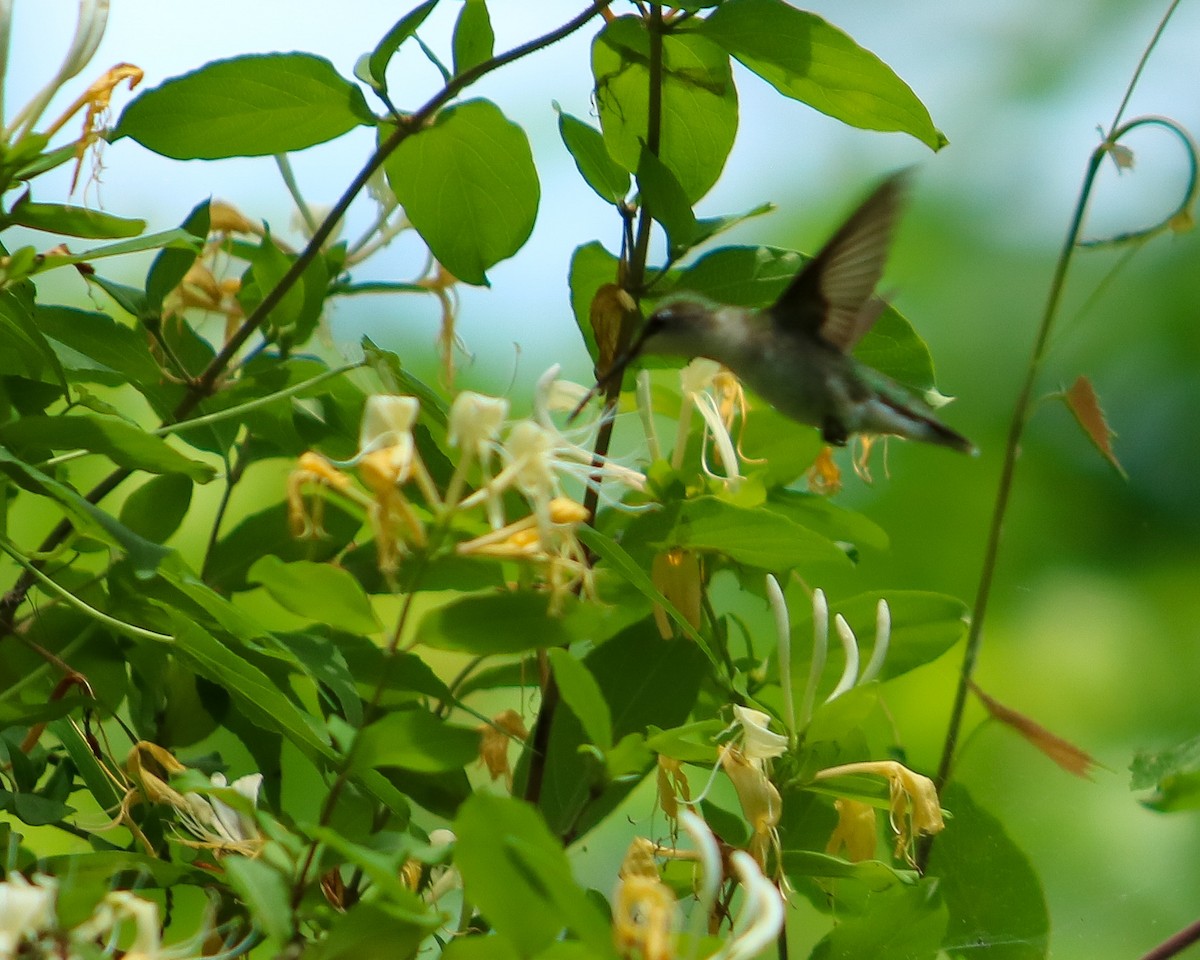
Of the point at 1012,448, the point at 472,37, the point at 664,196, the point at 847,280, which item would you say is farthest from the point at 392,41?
the point at 1012,448

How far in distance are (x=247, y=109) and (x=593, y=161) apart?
0.18 meters

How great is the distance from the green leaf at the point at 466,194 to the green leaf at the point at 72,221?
6.8 inches

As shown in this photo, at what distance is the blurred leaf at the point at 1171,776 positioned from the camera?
1.65 feet

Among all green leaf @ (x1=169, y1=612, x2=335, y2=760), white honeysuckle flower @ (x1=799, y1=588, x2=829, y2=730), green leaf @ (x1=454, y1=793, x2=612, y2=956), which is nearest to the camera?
green leaf @ (x1=454, y1=793, x2=612, y2=956)

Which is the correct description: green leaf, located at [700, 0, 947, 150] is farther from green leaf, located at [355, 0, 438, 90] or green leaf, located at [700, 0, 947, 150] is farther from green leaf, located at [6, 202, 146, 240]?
green leaf, located at [6, 202, 146, 240]

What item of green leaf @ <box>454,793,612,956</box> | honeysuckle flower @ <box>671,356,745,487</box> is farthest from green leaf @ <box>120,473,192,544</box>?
green leaf @ <box>454,793,612,956</box>

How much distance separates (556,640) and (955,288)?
141cm

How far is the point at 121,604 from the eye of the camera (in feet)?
1.74

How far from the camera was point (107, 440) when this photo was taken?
47 centimetres

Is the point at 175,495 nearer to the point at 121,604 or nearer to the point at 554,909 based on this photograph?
the point at 121,604

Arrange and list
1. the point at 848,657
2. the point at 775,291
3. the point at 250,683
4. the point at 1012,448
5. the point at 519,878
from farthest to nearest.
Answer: the point at 1012,448, the point at 775,291, the point at 848,657, the point at 250,683, the point at 519,878

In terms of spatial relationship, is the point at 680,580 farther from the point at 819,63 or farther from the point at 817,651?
the point at 819,63

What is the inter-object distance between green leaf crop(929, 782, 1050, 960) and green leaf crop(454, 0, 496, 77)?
478 mm

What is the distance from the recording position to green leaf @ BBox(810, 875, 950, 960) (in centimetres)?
47
